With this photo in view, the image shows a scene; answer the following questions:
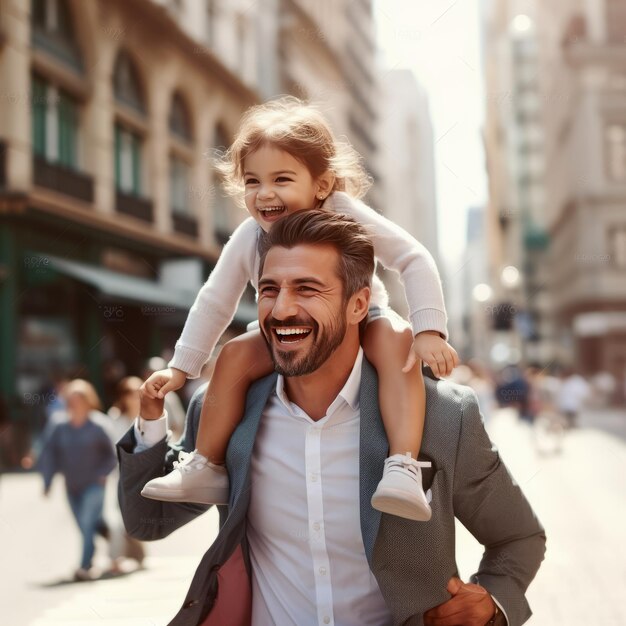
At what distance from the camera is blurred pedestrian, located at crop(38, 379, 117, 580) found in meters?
7.73

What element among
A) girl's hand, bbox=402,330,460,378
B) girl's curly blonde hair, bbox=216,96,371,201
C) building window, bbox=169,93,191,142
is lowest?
girl's hand, bbox=402,330,460,378

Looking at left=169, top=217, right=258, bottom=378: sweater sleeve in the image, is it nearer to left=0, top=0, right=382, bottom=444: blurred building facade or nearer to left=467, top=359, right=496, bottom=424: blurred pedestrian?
left=0, top=0, right=382, bottom=444: blurred building facade

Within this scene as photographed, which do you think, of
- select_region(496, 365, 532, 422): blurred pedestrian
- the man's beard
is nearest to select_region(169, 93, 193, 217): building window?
select_region(496, 365, 532, 422): blurred pedestrian

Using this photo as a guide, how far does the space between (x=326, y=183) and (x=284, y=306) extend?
0.53m

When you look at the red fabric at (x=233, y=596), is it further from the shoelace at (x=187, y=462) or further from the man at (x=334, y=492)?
the shoelace at (x=187, y=462)

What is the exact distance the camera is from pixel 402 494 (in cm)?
190

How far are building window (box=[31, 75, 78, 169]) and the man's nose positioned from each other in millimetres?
15238

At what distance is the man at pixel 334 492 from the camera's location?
2.04 metres

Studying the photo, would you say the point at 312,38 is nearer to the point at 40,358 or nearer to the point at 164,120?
the point at 164,120

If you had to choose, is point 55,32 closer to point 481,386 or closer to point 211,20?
point 211,20

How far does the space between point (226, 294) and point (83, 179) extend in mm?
15837

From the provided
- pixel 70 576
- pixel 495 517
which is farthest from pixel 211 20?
pixel 495 517

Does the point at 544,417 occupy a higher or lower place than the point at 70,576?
higher

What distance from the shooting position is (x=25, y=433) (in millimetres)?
14938
